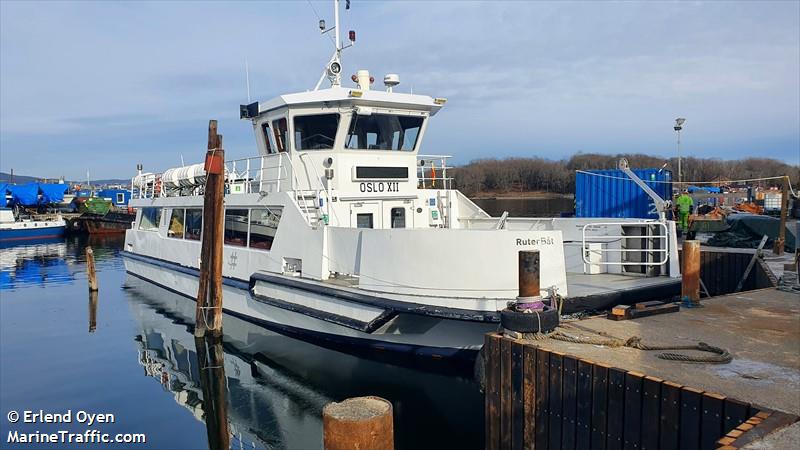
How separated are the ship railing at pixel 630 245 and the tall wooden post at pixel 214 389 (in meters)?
5.69

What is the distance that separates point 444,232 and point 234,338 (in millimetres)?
5692

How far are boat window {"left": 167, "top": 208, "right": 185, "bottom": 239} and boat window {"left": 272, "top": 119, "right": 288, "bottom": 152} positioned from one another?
4.59 meters

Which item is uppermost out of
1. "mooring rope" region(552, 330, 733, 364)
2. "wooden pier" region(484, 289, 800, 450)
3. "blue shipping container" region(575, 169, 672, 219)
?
"blue shipping container" region(575, 169, 672, 219)

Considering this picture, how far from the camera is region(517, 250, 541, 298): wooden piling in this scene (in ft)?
17.2

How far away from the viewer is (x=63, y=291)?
17.5m

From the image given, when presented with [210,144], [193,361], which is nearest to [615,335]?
[193,361]

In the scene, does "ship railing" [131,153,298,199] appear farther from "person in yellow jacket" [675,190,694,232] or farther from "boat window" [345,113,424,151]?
"person in yellow jacket" [675,190,694,232]

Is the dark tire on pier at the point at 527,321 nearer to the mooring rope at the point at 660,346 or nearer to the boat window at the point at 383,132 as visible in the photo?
the mooring rope at the point at 660,346

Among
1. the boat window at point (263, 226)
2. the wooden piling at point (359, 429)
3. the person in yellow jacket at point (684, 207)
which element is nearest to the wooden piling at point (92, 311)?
the boat window at point (263, 226)

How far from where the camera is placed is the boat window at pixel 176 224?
14.3 metres

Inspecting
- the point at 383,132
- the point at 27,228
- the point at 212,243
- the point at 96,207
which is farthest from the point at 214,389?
the point at 96,207

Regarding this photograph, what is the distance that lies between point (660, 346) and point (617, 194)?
9638 mm

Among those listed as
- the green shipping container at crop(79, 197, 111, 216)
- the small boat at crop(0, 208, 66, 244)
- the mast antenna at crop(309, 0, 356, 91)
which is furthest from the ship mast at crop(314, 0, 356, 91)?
the green shipping container at crop(79, 197, 111, 216)

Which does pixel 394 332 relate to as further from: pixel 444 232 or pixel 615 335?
pixel 615 335
